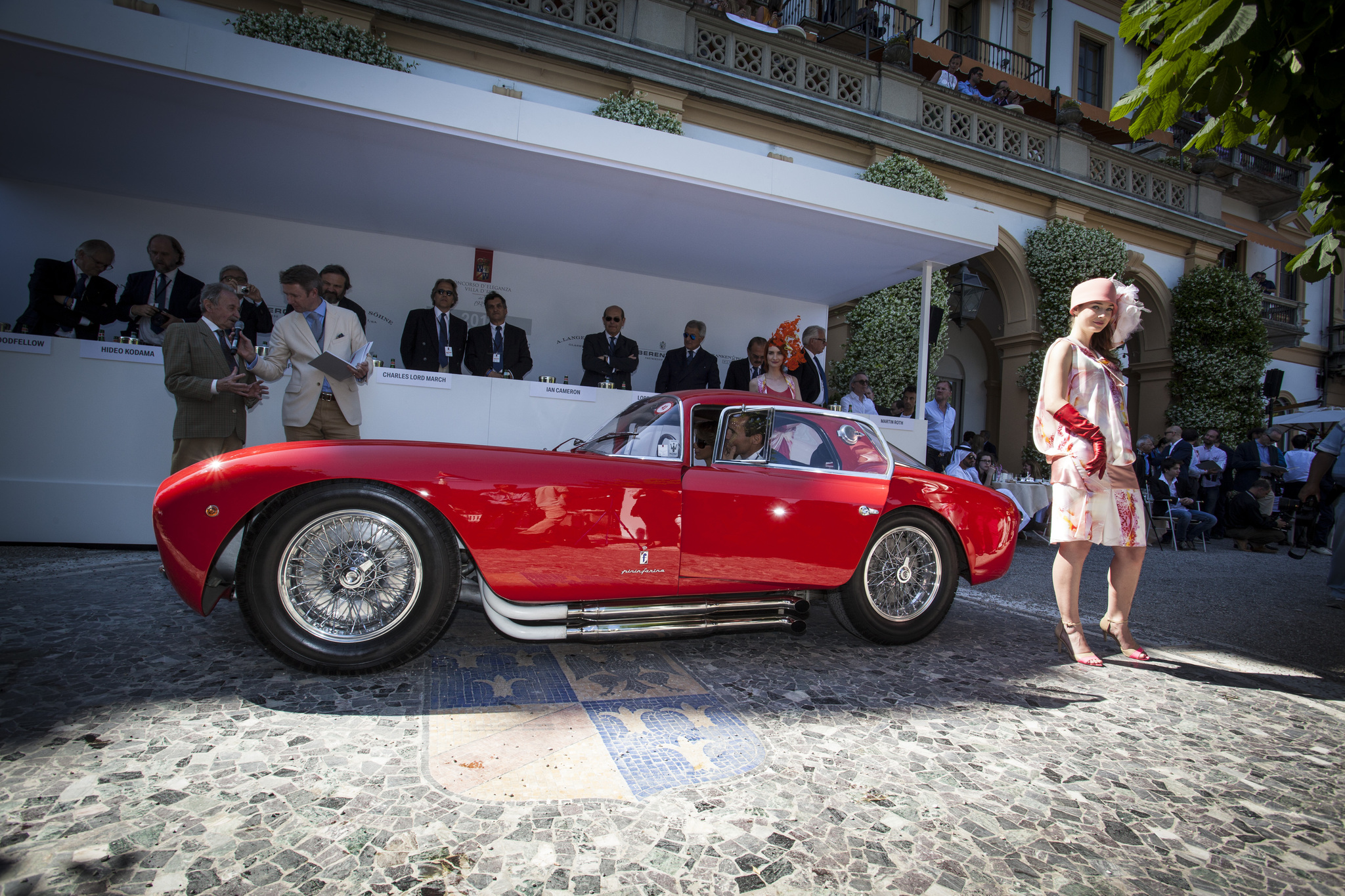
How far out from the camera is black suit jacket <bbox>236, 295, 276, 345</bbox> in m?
6.73

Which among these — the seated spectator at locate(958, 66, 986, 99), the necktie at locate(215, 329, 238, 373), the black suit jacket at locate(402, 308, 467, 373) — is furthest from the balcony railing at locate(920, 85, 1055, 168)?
the necktie at locate(215, 329, 238, 373)

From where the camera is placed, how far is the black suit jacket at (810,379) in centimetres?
782

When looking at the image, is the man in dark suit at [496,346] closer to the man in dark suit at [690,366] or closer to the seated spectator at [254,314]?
the man in dark suit at [690,366]

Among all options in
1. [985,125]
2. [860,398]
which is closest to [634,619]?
[860,398]

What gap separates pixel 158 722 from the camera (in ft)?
6.69

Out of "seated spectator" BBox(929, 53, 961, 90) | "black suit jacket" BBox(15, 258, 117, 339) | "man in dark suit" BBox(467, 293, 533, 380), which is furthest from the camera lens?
"seated spectator" BBox(929, 53, 961, 90)

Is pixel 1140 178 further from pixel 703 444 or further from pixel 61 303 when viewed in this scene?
pixel 61 303

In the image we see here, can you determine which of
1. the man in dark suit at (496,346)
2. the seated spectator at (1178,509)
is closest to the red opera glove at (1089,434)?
the man in dark suit at (496,346)

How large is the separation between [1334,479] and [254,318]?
32.9 feet

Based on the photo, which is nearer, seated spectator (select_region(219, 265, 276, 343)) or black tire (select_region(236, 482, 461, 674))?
black tire (select_region(236, 482, 461, 674))

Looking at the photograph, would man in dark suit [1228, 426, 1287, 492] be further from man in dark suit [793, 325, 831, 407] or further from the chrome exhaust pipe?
the chrome exhaust pipe

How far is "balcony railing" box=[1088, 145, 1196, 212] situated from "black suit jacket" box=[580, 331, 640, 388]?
13617mm

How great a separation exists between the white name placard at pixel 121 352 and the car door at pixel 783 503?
4549mm

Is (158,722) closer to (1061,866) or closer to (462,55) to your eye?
(1061,866)
